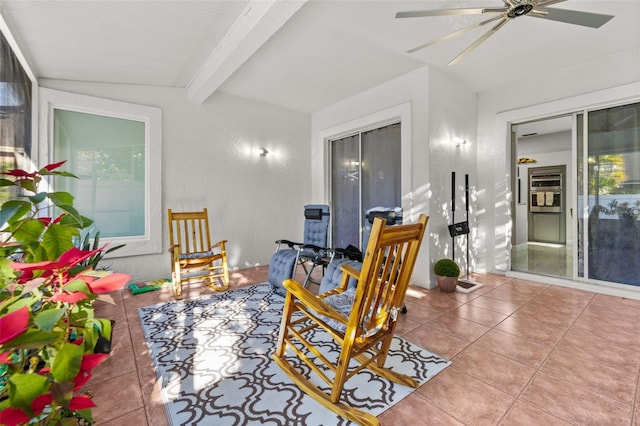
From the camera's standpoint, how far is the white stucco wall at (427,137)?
3.70m

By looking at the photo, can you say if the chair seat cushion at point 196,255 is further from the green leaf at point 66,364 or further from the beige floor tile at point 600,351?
the beige floor tile at point 600,351

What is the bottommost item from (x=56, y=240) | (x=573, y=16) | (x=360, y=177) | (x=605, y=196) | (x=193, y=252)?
(x=193, y=252)

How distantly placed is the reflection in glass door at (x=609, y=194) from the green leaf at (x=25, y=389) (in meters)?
4.99

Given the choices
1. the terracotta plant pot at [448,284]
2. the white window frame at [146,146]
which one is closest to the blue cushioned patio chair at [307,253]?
the terracotta plant pot at [448,284]

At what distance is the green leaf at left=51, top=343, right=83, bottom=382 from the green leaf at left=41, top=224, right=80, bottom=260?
0.31 metres

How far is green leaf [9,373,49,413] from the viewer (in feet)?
1.57

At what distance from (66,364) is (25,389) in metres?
0.07

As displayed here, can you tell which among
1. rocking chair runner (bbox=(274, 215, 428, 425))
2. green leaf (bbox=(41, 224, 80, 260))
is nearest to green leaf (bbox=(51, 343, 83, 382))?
green leaf (bbox=(41, 224, 80, 260))

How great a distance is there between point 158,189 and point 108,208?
0.62 metres

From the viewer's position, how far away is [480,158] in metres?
4.54

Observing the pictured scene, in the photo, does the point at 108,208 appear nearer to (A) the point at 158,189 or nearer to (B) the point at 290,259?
(A) the point at 158,189

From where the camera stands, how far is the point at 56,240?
0.77 metres

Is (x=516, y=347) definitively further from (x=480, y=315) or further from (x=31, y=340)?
(x=31, y=340)

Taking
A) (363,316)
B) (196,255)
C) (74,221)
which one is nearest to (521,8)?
(363,316)
